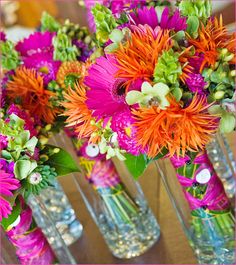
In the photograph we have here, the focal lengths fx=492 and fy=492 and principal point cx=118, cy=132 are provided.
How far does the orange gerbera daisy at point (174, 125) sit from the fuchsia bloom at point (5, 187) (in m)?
0.15

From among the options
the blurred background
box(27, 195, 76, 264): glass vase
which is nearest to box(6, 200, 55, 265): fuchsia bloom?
box(27, 195, 76, 264): glass vase

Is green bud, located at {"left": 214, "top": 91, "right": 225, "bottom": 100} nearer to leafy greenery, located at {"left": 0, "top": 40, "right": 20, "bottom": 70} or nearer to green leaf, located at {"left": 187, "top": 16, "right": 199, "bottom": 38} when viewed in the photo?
green leaf, located at {"left": 187, "top": 16, "right": 199, "bottom": 38}

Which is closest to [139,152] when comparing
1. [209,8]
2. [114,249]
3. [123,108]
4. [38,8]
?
[123,108]

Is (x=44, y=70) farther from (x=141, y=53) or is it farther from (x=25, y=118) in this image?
(x=141, y=53)

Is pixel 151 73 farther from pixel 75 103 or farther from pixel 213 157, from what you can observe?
pixel 213 157

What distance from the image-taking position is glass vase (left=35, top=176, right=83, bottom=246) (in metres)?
0.81

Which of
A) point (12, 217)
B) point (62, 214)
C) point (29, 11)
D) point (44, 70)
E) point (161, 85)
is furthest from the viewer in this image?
point (29, 11)

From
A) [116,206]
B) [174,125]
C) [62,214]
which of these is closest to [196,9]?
[174,125]

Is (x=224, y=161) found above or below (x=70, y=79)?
below

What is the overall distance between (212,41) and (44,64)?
27cm

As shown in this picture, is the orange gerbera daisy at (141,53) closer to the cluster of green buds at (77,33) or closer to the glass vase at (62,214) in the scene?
the cluster of green buds at (77,33)

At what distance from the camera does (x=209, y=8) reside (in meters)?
0.52

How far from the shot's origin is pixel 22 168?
53cm

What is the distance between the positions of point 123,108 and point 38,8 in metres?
1.89
